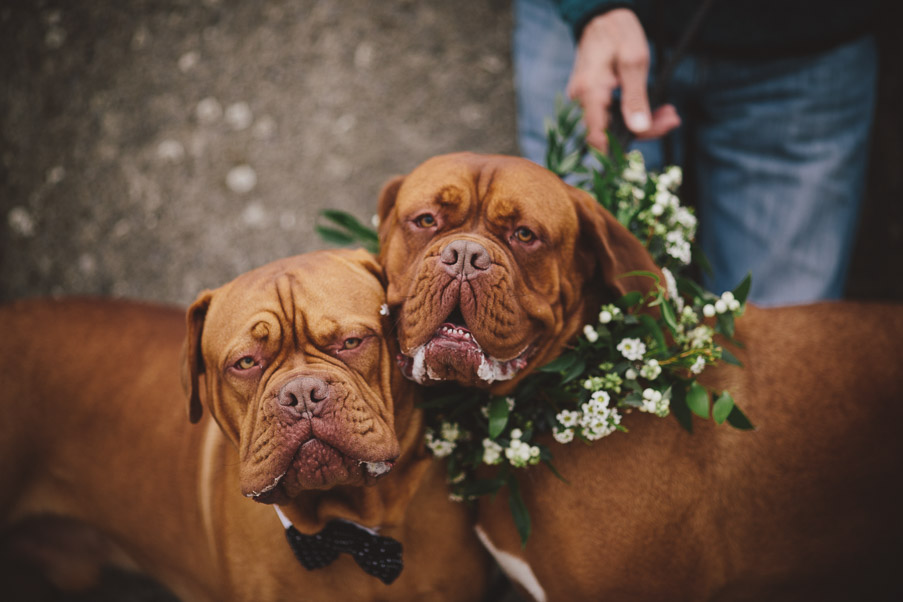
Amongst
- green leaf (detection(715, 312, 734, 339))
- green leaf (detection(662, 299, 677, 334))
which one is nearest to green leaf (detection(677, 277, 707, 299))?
green leaf (detection(715, 312, 734, 339))

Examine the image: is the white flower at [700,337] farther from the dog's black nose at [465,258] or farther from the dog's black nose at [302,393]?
the dog's black nose at [302,393]

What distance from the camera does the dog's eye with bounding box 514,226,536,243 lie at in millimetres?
1991

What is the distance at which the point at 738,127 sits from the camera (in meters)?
2.92

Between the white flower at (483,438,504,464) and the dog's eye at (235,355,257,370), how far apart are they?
752 mm

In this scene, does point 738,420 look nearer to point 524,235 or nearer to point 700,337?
point 700,337

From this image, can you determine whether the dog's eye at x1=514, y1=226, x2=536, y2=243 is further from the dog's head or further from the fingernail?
the fingernail

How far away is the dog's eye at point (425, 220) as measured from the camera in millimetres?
2049

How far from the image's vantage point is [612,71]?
2498mm

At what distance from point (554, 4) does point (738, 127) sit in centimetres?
98

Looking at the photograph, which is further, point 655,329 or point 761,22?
point 761,22

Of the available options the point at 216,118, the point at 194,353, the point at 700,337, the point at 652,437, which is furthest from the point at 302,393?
the point at 216,118

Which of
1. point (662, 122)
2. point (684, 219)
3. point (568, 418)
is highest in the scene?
point (662, 122)

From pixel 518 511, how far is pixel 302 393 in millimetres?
823

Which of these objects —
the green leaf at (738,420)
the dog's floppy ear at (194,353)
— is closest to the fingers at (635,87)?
the green leaf at (738,420)
